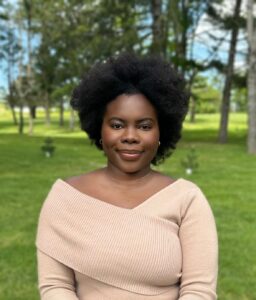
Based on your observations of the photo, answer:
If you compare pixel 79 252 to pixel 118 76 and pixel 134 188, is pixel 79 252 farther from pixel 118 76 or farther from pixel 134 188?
pixel 118 76

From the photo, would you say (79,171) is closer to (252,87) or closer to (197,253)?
(252,87)

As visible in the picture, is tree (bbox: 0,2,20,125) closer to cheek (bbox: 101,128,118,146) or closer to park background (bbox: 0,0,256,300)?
park background (bbox: 0,0,256,300)

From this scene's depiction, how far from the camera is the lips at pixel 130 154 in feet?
6.54

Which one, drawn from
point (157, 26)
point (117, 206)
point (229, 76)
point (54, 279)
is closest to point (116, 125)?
point (117, 206)

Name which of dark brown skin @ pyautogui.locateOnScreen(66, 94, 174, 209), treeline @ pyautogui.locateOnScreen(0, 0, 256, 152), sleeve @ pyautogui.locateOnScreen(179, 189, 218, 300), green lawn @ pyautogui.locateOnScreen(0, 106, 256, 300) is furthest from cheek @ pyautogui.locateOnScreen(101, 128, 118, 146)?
treeline @ pyautogui.locateOnScreen(0, 0, 256, 152)

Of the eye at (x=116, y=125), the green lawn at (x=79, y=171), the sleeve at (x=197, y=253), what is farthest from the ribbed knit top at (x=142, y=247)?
the green lawn at (x=79, y=171)

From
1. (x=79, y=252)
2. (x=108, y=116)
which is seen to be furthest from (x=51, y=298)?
(x=108, y=116)

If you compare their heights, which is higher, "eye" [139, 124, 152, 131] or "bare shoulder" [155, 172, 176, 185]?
"eye" [139, 124, 152, 131]

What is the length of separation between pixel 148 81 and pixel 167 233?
59 centimetres

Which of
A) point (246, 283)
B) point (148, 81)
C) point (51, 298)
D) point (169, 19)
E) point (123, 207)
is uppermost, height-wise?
point (169, 19)

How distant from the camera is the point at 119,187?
2018mm

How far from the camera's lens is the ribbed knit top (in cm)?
190

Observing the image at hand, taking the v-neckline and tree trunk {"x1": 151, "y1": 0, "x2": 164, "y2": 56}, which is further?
tree trunk {"x1": 151, "y1": 0, "x2": 164, "y2": 56}

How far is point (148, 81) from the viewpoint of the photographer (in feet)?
6.68
